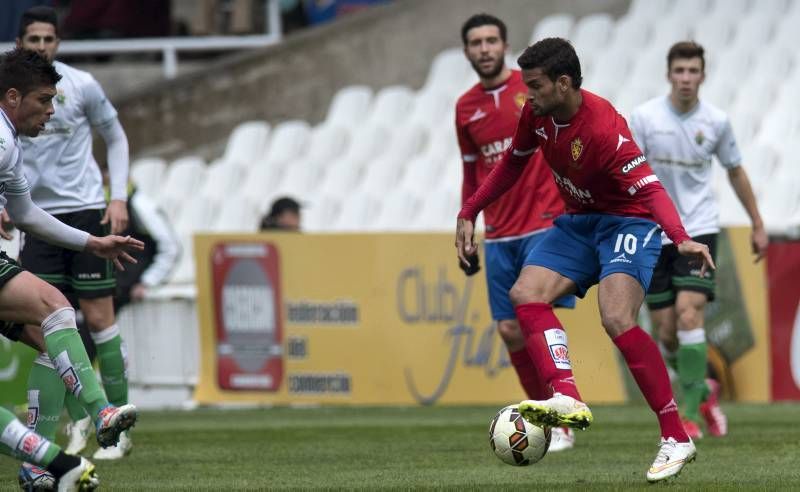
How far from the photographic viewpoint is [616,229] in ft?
23.9

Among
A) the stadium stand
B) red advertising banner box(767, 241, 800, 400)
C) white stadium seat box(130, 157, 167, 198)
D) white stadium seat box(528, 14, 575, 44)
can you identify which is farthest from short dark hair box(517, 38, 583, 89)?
white stadium seat box(130, 157, 167, 198)

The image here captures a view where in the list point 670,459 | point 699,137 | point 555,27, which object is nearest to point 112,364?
point 670,459

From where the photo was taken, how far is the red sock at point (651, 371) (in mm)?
7105

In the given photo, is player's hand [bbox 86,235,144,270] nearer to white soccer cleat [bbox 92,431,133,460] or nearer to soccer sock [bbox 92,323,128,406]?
soccer sock [bbox 92,323,128,406]

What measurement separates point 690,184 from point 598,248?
2297 millimetres

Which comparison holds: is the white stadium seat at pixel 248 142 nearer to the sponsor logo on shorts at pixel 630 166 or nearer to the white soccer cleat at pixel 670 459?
the sponsor logo on shorts at pixel 630 166

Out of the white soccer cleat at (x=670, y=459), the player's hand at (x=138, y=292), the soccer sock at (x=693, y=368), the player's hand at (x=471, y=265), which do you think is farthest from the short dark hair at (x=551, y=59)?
the player's hand at (x=138, y=292)

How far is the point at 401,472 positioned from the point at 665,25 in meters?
11.2

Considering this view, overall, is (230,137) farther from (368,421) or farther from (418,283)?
(368,421)

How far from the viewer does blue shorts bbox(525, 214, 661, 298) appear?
7.21m

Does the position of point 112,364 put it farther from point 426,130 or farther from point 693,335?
point 426,130

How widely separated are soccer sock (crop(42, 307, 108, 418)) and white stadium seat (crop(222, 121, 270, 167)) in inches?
449

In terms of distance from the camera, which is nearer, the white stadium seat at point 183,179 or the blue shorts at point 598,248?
the blue shorts at point 598,248

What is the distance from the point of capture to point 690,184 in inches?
372
